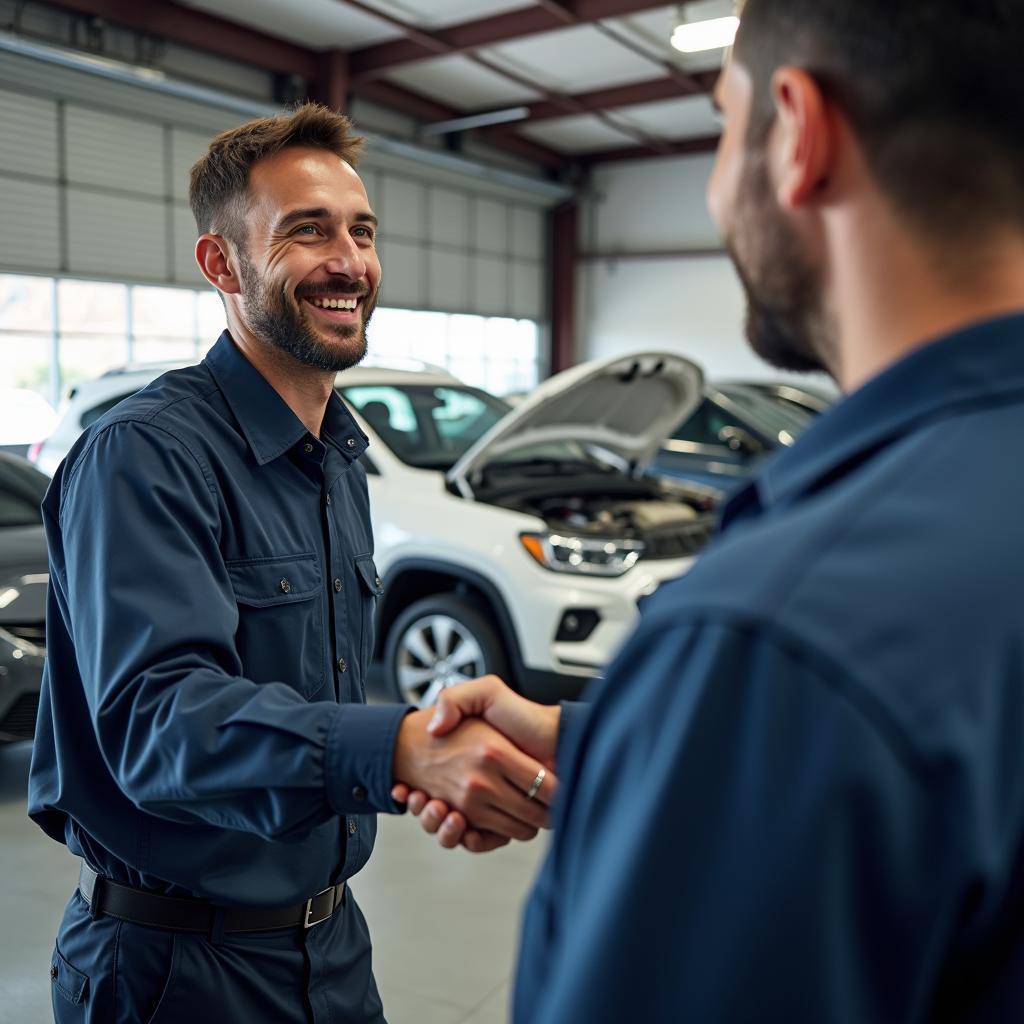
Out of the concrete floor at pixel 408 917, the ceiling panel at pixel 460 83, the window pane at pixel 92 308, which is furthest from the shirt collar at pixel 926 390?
the ceiling panel at pixel 460 83

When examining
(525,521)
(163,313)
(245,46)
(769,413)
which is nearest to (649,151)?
(245,46)

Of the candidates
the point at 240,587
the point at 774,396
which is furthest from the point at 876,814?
the point at 774,396

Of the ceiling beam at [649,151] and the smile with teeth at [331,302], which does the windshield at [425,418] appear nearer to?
the smile with teeth at [331,302]

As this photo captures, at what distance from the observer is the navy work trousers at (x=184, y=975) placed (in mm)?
1528

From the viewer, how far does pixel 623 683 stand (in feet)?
1.92

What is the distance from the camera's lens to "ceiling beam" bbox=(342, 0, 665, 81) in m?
11.4

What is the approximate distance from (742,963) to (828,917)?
5 centimetres

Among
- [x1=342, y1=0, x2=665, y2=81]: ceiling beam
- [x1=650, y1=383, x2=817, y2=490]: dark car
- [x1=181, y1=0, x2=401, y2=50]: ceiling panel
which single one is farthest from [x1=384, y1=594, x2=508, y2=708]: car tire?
[x1=181, y1=0, x2=401, y2=50]: ceiling panel

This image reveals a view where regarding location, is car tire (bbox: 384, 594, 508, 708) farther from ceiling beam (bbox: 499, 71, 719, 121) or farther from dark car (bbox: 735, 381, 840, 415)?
ceiling beam (bbox: 499, 71, 719, 121)

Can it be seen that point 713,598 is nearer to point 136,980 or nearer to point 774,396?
point 136,980

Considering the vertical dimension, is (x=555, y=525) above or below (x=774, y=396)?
below

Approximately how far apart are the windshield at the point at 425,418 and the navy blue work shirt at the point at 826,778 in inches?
183

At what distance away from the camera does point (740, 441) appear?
7.23 m

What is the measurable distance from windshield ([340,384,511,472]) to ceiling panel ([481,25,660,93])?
312 inches
